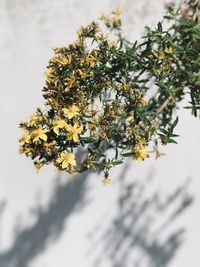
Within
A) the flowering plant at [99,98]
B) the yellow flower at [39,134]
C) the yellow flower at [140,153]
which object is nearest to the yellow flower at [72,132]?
the flowering plant at [99,98]

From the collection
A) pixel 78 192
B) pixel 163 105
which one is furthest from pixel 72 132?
pixel 78 192

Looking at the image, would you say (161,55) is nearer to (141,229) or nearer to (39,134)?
(39,134)

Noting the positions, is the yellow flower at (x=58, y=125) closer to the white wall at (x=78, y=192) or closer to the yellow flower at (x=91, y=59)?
the yellow flower at (x=91, y=59)

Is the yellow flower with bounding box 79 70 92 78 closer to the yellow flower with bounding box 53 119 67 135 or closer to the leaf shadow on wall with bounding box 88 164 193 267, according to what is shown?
the yellow flower with bounding box 53 119 67 135

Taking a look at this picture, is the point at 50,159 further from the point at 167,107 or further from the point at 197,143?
the point at 197,143

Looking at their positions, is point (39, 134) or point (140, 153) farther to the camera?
point (140, 153)

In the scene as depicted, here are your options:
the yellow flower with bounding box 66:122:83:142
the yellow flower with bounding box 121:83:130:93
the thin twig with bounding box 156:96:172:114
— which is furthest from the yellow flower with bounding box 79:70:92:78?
the thin twig with bounding box 156:96:172:114
